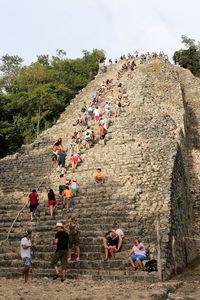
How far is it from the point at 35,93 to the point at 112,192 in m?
26.2

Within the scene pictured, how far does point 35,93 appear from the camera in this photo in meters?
41.1

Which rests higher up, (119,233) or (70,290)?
(119,233)

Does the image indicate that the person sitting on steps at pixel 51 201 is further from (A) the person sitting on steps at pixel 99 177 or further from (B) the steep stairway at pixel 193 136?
(B) the steep stairway at pixel 193 136

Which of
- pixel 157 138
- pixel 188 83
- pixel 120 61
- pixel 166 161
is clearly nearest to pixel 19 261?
pixel 166 161

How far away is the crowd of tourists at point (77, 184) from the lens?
38.5ft


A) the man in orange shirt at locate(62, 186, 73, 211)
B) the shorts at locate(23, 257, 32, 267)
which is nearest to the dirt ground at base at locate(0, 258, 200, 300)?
the shorts at locate(23, 257, 32, 267)

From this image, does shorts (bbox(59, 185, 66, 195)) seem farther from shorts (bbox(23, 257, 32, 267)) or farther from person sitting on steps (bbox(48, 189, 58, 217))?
shorts (bbox(23, 257, 32, 267))

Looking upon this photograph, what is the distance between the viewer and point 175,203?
16047 mm

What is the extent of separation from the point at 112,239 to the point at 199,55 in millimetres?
48742

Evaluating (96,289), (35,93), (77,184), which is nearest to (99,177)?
(77,184)

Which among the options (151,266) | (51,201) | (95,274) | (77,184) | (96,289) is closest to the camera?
(96,289)

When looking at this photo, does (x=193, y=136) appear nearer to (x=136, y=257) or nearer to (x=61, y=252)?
(x=136, y=257)

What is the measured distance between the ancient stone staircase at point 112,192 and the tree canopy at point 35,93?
6113 mm

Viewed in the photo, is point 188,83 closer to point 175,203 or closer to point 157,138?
point 157,138
